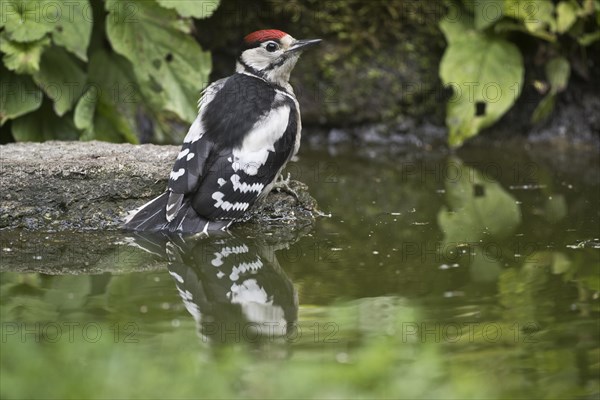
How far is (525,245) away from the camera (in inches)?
183

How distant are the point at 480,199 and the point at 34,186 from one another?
2.44 meters

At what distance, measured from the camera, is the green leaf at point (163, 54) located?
6062mm

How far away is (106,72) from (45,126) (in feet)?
1.68

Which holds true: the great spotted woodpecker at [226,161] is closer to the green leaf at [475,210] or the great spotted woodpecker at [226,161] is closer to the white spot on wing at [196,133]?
the white spot on wing at [196,133]

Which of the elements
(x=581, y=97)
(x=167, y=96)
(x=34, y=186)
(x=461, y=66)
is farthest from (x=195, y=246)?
(x=581, y=97)

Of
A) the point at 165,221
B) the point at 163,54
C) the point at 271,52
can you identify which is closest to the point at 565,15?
the point at 271,52

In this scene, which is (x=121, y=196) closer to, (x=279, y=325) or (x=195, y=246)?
(x=195, y=246)

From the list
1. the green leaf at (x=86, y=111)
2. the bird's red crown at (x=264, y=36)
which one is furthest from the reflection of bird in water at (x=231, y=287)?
the green leaf at (x=86, y=111)

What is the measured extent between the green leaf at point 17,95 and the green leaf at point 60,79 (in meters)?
0.08

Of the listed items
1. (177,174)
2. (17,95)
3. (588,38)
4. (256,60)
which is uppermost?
(256,60)

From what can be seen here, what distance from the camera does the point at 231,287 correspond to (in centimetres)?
408

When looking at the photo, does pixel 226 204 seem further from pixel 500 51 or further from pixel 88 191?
pixel 500 51

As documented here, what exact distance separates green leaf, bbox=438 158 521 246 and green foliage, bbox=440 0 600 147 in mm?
703

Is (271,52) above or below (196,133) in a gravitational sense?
above
